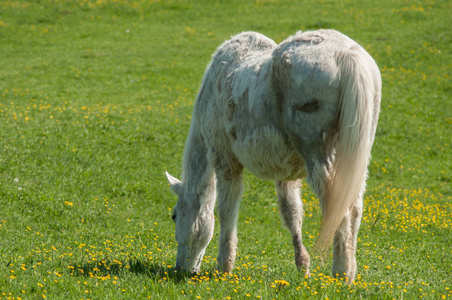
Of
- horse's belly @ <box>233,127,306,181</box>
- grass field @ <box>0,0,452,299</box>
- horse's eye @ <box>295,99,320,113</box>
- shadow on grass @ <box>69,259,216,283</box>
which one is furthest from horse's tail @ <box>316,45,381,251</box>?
shadow on grass @ <box>69,259,216,283</box>

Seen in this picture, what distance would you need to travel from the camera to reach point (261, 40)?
6109 mm

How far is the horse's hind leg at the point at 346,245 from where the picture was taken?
477 cm

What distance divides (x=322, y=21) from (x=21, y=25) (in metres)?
16.2

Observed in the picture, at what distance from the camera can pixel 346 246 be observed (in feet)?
15.8

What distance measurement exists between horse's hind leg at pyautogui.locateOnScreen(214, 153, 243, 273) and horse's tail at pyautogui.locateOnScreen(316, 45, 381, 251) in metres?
1.56

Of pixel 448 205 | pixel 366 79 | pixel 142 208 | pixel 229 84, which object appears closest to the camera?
pixel 366 79

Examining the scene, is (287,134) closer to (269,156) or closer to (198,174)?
(269,156)

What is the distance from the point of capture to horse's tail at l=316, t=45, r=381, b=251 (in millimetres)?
4285

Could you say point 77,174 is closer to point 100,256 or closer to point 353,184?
point 100,256

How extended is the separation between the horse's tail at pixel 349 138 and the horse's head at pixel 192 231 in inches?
81.9

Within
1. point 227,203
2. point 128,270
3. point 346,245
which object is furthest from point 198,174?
point 346,245

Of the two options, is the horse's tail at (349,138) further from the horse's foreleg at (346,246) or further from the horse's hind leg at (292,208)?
the horse's hind leg at (292,208)

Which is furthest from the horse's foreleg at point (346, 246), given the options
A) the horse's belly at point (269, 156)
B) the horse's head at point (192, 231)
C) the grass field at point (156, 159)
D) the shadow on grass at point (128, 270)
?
the horse's head at point (192, 231)

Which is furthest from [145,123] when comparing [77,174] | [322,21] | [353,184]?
[322,21]
